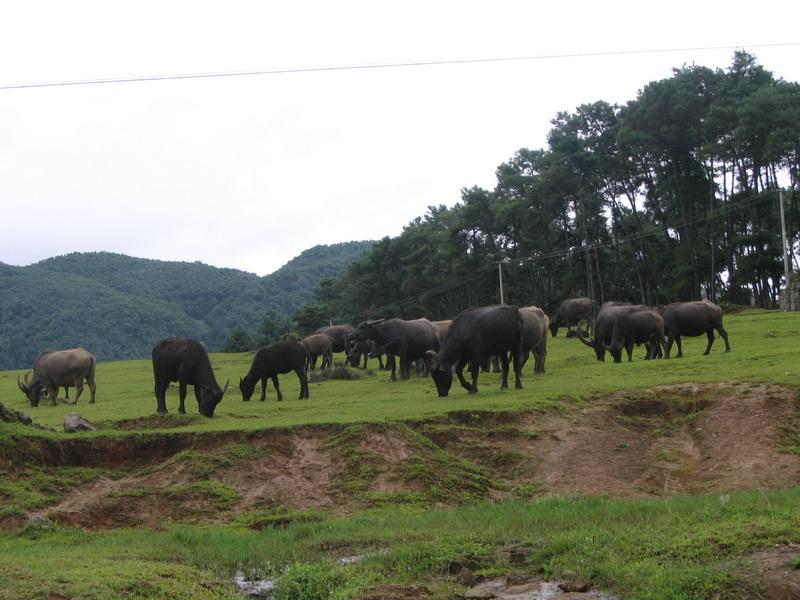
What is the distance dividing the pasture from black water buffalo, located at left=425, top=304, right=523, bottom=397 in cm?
108

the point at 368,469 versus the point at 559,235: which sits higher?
the point at 559,235

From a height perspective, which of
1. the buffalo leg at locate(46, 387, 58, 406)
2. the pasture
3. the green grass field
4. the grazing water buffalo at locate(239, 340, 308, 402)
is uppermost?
the grazing water buffalo at locate(239, 340, 308, 402)

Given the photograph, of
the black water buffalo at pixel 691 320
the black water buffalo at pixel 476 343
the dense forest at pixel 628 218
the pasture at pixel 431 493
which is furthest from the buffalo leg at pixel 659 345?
the dense forest at pixel 628 218

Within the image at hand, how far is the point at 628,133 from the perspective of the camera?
5625 cm

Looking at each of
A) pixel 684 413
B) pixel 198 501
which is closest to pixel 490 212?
pixel 684 413

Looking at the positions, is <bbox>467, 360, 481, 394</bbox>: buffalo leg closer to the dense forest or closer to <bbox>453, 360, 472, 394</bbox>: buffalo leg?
<bbox>453, 360, 472, 394</bbox>: buffalo leg

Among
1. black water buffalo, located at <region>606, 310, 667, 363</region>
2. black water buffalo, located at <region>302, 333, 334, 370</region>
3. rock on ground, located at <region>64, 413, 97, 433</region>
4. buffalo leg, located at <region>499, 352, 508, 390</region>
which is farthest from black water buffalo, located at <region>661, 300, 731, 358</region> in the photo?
rock on ground, located at <region>64, 413, 97, 433</region>

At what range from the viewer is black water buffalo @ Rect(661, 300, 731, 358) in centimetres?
2930

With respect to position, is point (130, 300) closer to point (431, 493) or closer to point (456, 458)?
point (456, 458)

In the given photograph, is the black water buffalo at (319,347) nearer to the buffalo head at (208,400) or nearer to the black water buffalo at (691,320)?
the black water buffalo at (691,320)

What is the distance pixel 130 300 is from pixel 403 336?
A: 79.6m

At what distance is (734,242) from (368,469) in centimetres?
4218

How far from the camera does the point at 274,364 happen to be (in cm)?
2722

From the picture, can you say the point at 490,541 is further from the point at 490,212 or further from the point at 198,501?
the point at 490,212
